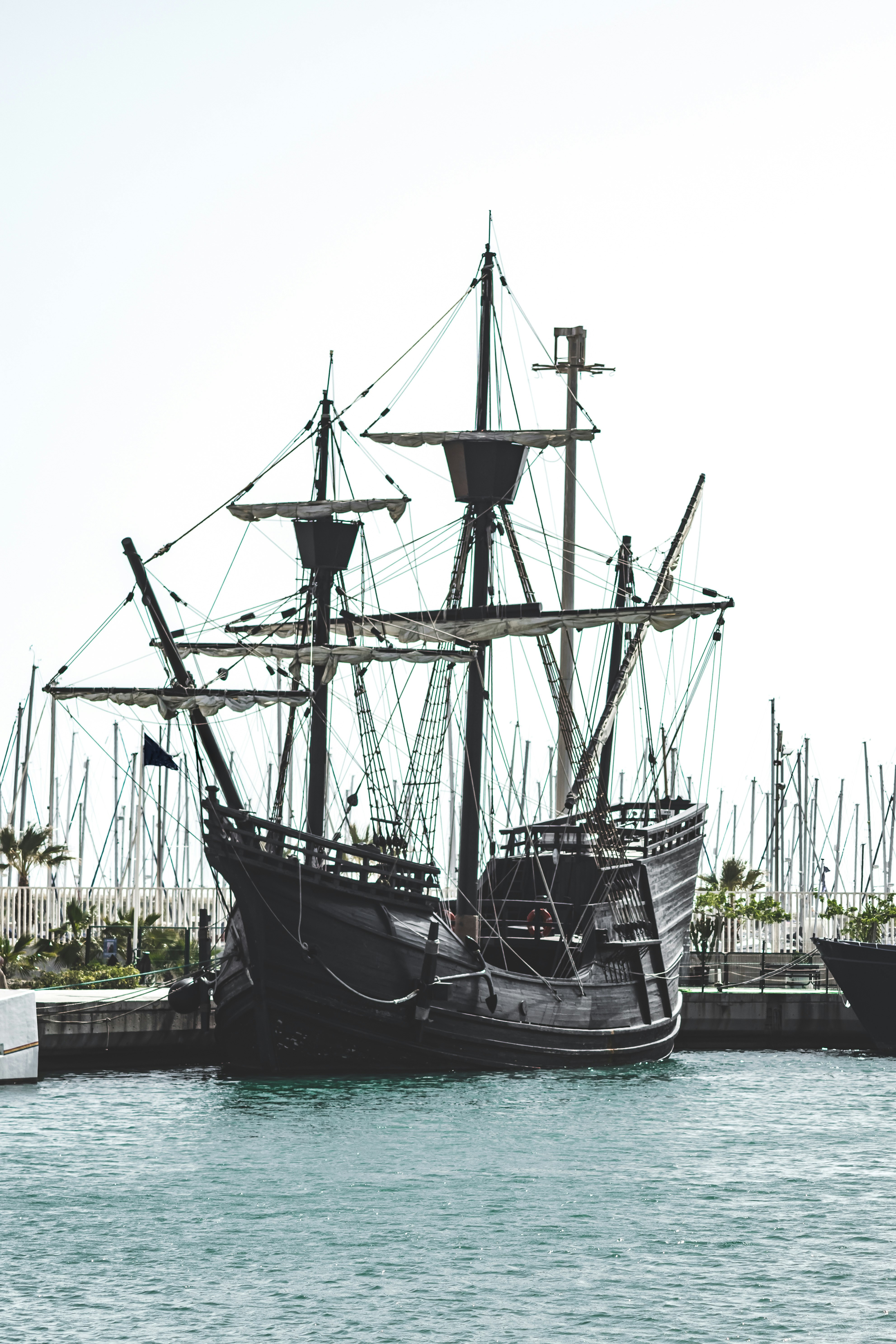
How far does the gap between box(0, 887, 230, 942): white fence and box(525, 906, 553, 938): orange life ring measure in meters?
5.85

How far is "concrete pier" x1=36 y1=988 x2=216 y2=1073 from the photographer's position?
95.8 ft

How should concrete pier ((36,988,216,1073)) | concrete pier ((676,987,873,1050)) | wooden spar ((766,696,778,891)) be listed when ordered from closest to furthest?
concrete pier ((36,988,216,1073)) → concrete pier ((676,987,873,1050)) → wooden spar ((766,696,778,891))

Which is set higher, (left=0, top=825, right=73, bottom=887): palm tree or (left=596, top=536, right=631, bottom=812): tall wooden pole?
(left=596, top=536, right=631, bottom=812): tall wooden pole

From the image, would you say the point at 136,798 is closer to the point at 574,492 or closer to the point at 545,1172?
the point at 574,492

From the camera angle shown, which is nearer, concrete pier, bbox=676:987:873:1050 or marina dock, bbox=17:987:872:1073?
marina dock, bbox=17:987:872:1073

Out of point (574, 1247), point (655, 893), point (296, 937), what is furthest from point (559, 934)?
point (574, 1247)

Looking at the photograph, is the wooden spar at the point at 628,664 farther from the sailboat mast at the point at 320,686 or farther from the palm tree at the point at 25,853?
the palm tree at the point at 25,853

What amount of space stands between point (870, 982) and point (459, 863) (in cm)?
907

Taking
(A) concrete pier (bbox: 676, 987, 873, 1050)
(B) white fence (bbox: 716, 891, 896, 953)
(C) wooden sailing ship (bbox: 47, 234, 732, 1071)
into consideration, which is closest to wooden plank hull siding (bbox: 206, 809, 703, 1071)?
(C) wooden sailing ship (bbox: 47, 234, 732, 1071)

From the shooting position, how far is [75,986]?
3300 cm

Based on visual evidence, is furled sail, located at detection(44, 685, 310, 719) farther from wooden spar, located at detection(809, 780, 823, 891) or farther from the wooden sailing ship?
wooden spar, located at detection(809, 780, 823, 891)

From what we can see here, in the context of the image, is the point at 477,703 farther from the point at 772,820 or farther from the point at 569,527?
the point at 772,820

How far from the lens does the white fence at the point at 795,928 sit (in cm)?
4391

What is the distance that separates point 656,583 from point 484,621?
21.1ft
